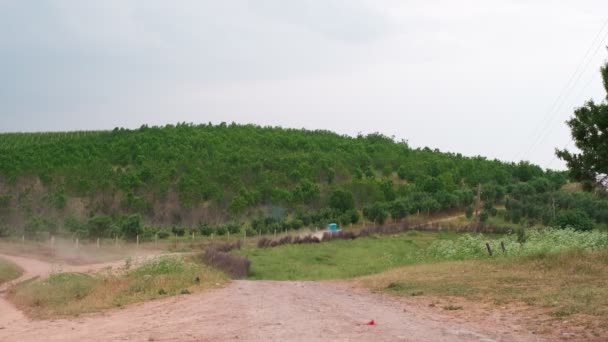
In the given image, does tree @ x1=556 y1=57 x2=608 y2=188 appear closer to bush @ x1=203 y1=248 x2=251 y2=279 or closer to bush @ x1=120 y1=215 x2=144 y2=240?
bush @ x1=203 y1=248 x2=251 y2=279

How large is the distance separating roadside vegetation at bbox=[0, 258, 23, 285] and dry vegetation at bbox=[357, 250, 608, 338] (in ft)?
81.0

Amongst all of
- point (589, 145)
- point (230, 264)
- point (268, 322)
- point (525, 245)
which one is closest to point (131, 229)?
point (230, 264)

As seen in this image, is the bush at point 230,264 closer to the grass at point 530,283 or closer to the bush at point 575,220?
the grass at point 530,283

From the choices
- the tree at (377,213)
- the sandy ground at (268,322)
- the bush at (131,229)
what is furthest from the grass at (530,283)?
the tree at (377,213)

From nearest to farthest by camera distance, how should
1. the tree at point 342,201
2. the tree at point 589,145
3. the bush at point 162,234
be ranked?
the tree at point 589,145
the bush at point 162,234
the tree at point 342,201

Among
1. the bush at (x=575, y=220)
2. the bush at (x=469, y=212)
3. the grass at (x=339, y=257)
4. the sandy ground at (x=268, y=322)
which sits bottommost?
the grass at (x=339, y=257)

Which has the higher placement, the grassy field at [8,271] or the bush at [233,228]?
the bush at [233,228]

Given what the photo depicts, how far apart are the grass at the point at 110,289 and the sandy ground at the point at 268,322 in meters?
0.96

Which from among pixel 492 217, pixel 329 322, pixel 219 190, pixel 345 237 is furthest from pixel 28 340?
pixel 219 190

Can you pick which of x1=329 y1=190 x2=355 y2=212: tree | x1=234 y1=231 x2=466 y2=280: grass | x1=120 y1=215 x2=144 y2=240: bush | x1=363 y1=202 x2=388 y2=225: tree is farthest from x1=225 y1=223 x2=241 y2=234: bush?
x1=234 y1=231 x2=466 y2=280: grass

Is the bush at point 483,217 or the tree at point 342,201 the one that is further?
the tree at point 342,201

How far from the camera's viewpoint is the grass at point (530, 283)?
1355cm

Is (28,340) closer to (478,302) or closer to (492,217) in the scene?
(478,302)

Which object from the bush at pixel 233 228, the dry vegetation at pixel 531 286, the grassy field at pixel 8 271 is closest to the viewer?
the dry vegetation at pixel 531 286
